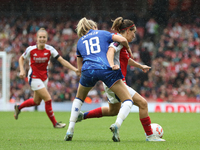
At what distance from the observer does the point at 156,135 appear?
16.6 ft

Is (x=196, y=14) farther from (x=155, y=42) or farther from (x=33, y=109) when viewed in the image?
(x=33, y=109)

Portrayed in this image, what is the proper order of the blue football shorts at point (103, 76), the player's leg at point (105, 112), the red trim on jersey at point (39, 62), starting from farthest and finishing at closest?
the red trim on jersey at point (39, 62) → the player's leg at point (105, 112) → the blue football shorts at point (103, 76)

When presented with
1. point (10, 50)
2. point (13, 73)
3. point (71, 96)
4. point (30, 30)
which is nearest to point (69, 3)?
point (30, 30)

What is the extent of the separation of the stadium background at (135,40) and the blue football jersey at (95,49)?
1204cm

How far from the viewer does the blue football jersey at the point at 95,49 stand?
454cm

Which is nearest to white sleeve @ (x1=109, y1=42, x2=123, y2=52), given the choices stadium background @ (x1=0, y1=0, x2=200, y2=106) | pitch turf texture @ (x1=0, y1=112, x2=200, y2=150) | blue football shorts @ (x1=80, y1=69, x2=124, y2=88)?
blue football shorts @ (x1=80, y1=69, x2=124, y2=88)

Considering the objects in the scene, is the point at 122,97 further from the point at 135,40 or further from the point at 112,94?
the point at 135,40

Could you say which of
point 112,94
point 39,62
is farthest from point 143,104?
point 39,62

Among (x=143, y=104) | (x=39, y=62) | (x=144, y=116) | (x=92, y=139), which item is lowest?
(x=92, y=139)

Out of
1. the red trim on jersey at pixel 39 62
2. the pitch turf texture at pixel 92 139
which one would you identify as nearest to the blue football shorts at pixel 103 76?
the pitch turf texture at pixel 92 139

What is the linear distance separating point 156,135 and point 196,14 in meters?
17.9

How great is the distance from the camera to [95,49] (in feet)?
15.2

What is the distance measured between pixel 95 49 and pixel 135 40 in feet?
50.7

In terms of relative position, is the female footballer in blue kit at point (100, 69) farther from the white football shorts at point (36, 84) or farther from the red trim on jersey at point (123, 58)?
the white football shorts at point (36, 84)
